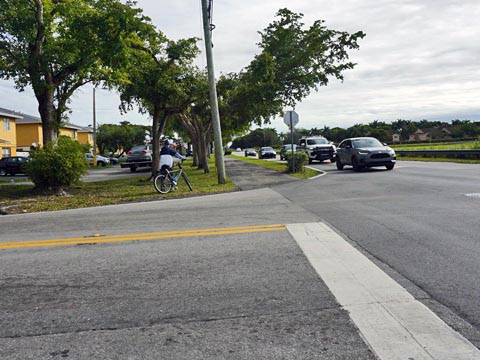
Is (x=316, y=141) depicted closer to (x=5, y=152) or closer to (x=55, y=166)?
(x=55, y=166)

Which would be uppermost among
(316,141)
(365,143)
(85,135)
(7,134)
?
(85,135)

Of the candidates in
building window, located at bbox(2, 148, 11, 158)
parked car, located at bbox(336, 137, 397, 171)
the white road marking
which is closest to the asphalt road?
the white road marking

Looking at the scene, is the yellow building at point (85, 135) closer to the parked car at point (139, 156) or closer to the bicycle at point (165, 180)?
the parked car at point (139, 156)

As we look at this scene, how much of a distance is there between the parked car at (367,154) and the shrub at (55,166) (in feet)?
41.2

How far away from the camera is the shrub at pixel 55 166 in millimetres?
15180

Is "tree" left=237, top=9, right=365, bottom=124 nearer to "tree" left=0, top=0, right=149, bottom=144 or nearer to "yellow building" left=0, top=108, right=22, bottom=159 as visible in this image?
"tree" left=0, top=0, right=149, bottom=144

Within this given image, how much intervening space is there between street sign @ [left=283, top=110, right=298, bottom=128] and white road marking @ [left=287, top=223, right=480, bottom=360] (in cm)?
1653

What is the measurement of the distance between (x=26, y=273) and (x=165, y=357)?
271cm

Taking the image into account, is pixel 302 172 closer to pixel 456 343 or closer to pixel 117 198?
pixel 117 198

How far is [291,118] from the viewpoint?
2145cm

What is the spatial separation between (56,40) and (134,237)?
42.2 feet

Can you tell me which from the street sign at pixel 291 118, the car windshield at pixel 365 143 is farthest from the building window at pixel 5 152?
the car windshield at pixel 365 143

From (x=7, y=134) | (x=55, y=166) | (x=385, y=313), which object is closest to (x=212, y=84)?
(x=55, y=166)

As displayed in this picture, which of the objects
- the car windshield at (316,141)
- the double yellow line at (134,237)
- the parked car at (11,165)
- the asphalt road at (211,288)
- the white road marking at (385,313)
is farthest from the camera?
the parked car at (11,165)
